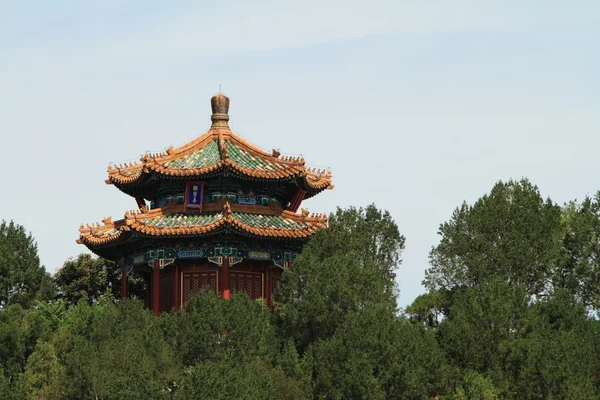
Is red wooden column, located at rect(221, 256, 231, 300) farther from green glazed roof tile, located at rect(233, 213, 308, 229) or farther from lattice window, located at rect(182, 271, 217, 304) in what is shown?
green glazed roof tile, located at rect(233, 213, 308, 229)

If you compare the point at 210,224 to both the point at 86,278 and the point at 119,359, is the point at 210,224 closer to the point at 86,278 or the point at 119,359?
the point at 86,278

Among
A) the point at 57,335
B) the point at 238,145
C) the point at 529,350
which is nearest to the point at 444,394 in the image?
the point at 529,350

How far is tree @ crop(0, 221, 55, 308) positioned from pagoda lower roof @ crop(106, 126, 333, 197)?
4024mm

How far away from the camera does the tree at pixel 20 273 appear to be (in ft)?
166

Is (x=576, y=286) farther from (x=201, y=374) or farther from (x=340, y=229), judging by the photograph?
(x=201, y=374)

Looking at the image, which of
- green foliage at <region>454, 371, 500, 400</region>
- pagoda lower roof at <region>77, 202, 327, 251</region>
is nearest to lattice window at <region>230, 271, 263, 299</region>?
pagoda lower roof at <region>77, 202, 327, 251</region>

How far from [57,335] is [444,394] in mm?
11742

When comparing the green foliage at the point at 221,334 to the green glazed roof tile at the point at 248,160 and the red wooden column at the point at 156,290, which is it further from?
the green glazed roof tile at the point at 248,160

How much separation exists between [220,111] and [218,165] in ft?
14.7

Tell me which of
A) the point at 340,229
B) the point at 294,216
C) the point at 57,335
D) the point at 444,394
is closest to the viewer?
the point at 444,394

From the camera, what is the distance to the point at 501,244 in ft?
154

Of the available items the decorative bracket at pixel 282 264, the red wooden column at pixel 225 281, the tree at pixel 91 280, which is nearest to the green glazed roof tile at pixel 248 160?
the decorative bracket at pixel 282 264

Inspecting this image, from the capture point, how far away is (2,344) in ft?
140

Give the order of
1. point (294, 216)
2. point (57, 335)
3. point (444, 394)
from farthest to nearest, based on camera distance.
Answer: point (294, 216) → point (57, 335) → point (444, 394)
